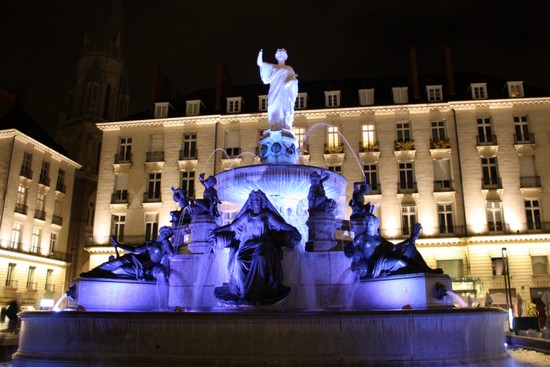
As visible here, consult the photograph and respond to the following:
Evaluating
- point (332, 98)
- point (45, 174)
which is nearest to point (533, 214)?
point (332, 98)

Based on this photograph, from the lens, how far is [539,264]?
3697cm

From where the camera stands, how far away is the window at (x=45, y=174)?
4612 cm

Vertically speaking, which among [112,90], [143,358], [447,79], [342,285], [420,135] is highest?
[112,90]

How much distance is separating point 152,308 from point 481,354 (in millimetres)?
8103

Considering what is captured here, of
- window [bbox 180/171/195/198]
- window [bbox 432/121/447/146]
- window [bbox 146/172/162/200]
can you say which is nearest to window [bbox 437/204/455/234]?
window [bbox 432/121/447/146]

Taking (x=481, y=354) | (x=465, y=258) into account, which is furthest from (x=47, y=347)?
(x=465, y=258)

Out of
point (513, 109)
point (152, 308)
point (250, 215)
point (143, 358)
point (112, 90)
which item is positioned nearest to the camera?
point (143, 358)

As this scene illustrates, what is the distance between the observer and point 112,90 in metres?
72.8

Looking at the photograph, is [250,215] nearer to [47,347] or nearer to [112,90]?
[47,347]

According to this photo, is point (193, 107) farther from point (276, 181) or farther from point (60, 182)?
point (276, 181)

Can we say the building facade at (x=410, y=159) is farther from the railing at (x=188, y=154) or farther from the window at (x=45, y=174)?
the window at (x=45, y=174)

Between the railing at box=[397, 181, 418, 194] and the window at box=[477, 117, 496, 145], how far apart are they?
601cm

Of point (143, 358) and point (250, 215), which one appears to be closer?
point (143, 358)

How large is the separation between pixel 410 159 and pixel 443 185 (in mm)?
3169
